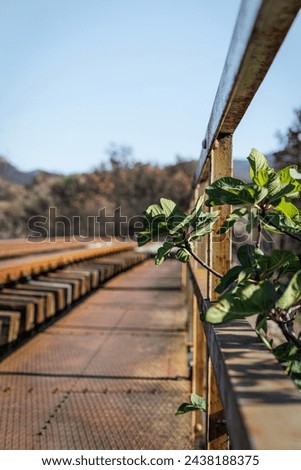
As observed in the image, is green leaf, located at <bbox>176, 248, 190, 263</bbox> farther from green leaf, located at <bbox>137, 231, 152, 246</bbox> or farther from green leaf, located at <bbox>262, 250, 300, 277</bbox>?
green leaf, located at <bbox>262, 250, 300, 277</bbox>

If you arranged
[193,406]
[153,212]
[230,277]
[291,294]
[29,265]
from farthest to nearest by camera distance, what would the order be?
[29,265], [193,406], [153,212], [230,277], [291,294]

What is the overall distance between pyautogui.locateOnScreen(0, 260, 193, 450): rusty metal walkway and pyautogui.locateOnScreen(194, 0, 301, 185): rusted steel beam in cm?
158

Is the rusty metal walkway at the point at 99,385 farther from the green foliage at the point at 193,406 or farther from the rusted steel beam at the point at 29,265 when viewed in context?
the green foliage at the point at 193,406

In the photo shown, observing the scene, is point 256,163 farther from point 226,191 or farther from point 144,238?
point 144,238

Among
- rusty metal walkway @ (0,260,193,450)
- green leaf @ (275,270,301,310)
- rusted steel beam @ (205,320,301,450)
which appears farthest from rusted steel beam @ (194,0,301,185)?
rusty metal walkway @ (0,260,193,450)

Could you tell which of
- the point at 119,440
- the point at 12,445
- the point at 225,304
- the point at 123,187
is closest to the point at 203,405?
the point at 225,304

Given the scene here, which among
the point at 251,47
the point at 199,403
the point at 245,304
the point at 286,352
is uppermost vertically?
the point at 251,47

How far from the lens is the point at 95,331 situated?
4.14 m

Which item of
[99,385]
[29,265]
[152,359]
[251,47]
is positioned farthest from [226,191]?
[29,265]

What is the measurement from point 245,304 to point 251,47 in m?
0.36

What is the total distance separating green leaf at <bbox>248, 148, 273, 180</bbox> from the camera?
88 cm

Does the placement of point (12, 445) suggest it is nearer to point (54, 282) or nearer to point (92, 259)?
point (54, 282)

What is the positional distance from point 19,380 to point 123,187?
30.1m

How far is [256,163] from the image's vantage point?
882 millimetres
